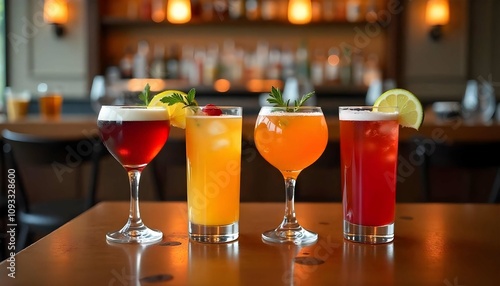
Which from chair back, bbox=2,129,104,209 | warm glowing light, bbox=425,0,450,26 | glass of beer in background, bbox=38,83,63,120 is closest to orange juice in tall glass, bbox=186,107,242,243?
chair back, bbox=2,129,104,209

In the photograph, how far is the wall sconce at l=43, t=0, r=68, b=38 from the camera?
5.02m

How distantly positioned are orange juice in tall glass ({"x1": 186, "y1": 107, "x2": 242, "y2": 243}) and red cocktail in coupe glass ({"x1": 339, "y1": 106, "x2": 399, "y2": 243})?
188 millimetres

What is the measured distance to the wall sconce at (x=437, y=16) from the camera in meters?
4.96

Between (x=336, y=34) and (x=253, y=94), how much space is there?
0.92m

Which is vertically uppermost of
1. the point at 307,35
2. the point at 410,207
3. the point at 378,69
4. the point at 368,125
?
the point at 307,35

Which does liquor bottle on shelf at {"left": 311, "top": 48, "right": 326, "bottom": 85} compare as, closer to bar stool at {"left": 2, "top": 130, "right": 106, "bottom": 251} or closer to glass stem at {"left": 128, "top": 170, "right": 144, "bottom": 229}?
bar stool at {"left": 2, "top": 130, "right": 106, "bottom": 251}

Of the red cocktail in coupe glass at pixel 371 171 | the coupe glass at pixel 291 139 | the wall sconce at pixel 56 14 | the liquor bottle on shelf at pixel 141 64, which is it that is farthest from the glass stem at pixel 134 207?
the wall sconce at pixel 56 14

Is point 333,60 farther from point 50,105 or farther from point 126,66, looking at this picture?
point 50,105

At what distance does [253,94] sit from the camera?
196 inches

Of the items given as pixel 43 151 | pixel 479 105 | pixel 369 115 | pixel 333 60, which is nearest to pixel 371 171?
pixel 369 115

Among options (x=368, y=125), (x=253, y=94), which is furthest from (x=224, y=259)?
(x=253, y=94)

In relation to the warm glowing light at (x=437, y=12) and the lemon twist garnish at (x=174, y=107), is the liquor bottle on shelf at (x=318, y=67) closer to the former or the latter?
the warm glowing light at (x=437, y=12)

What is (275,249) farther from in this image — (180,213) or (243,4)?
(243,4)

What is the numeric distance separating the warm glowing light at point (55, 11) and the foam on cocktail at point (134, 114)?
4.45m
